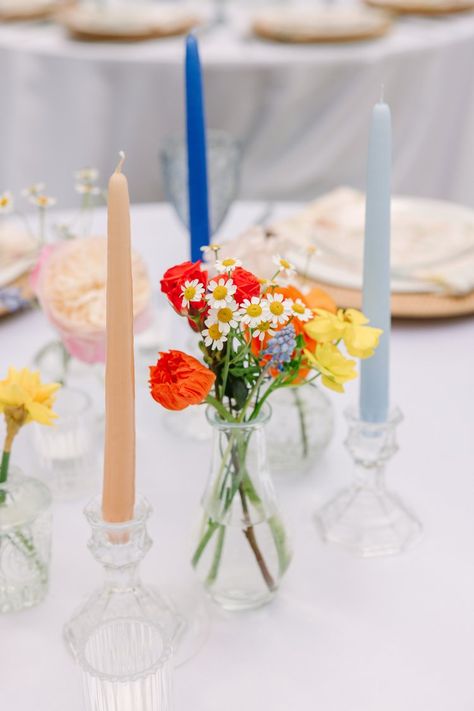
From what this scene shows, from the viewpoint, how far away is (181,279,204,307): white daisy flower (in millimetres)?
527

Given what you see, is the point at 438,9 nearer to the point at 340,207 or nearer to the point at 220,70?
the point at 220,70

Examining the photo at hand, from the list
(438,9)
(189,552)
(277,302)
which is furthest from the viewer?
(438,9)

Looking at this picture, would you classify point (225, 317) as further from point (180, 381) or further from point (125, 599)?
point (125, 599)

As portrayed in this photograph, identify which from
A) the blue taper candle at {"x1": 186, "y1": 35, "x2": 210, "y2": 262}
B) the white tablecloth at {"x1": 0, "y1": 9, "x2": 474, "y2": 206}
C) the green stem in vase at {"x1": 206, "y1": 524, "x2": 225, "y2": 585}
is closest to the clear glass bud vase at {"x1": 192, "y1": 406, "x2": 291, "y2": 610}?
the green stem in vase at {"x1": 206, "y1": 524, "x2": 225, "y2": 585}

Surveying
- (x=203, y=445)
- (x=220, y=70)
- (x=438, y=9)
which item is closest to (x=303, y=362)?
(x=203, y=445)

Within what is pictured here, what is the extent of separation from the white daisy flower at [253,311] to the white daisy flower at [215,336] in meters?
0.02

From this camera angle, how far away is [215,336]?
531mm

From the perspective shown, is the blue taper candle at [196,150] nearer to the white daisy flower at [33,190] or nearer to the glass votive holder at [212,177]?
the white daisy flower at [33,190]

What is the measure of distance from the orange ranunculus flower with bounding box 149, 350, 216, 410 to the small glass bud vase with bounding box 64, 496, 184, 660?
7 cm

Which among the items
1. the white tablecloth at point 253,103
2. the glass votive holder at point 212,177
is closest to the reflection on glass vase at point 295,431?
the glass votive holder at point 212,177

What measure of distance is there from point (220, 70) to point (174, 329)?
1.16 m

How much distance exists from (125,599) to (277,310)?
8.1 inches

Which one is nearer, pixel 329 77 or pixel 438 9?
pixel 329 77

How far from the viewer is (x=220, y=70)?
206 centimetres
